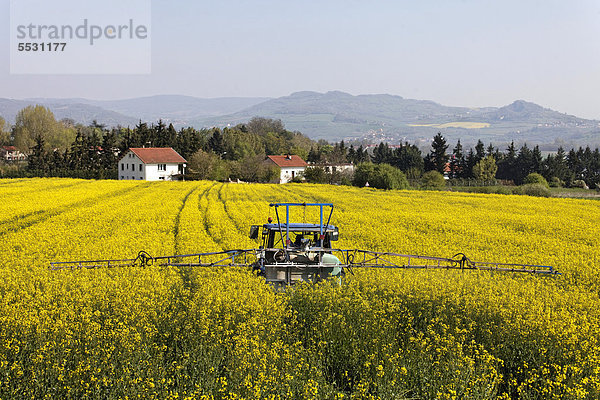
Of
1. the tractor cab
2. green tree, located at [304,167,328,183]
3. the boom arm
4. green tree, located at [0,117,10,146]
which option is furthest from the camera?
green tree, located at [0,117,10,146]

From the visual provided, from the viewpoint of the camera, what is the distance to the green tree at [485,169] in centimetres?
9221

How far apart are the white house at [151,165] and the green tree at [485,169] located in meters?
48.7

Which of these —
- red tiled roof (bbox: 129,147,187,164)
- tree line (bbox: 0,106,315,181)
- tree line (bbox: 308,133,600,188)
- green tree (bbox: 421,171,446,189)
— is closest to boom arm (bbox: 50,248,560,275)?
green tree (bbox: 421,171,446,189)

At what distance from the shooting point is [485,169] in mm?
93938

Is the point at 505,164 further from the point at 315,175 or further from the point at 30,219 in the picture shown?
the point at 30,219

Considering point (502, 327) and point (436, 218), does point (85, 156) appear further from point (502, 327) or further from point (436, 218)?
point (502, 327)

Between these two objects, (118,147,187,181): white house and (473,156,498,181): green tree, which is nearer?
(118,147,187,181): white house

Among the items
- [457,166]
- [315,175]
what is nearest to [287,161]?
[315,175]

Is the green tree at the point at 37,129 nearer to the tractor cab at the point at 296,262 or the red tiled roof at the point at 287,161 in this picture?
the red tiled roof at the point at 287,161

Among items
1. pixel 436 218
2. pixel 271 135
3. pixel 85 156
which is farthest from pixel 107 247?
pixel 271 135

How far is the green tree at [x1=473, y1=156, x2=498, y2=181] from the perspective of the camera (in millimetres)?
92213

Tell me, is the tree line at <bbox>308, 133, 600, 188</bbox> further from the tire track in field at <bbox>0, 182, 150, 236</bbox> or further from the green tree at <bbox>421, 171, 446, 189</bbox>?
the tire track in field at <bbox>0, 182, 150, 236</bbox>

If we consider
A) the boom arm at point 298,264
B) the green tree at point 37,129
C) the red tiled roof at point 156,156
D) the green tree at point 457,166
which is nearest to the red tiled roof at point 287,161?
the red tiled roof at point 156,156

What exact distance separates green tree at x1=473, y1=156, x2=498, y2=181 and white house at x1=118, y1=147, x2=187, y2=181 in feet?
160
